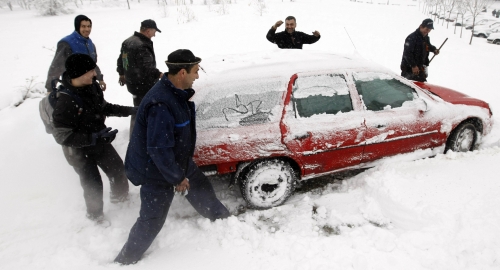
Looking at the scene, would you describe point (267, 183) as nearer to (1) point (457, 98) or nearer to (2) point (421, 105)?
(2) point (421, 105)

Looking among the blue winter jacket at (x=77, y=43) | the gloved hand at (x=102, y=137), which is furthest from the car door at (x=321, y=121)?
the blue winter jacket at (x=77, y=43)

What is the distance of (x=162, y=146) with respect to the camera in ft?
7.54

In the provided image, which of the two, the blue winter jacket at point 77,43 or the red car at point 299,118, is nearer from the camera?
the red car at point 299,118

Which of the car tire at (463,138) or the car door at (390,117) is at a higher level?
the car door at (390,117)

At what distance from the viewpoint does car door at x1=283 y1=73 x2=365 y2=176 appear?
3.28 metres

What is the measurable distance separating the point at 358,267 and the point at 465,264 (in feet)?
2.93

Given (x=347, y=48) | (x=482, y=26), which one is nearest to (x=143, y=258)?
(x=347, y=48)

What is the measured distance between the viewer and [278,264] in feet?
8.71

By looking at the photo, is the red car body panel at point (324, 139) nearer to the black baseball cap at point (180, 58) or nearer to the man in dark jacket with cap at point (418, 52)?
the black baseball cap at point (180, 58)

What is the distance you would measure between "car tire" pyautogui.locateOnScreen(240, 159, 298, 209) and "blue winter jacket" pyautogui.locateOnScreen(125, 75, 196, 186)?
88cm

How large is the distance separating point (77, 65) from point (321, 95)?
2.43 m

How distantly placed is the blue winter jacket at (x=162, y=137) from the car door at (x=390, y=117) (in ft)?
6.83

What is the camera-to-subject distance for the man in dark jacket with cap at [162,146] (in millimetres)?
2301

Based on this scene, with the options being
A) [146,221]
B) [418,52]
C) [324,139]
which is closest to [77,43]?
[146,221]
